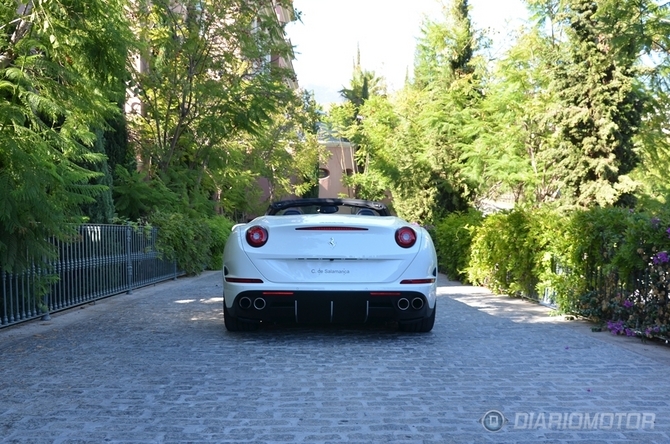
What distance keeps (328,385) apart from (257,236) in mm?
2211

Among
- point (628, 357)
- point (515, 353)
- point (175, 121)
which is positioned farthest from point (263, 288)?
point (175, 121)

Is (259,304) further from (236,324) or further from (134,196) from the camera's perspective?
(134,196)

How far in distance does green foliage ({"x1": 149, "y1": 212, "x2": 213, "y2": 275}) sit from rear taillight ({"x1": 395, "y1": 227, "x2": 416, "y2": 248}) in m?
10.1

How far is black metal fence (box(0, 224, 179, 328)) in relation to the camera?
27.1 feet

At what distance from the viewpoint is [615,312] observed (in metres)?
7.94

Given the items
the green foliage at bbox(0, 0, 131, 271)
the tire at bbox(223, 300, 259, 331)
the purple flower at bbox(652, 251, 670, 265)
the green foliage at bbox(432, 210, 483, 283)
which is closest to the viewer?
the green foliage at bbox(0, 0, 131, 271)

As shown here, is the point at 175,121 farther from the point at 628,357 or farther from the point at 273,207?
the point at 628,357

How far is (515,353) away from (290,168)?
33373 millimetres

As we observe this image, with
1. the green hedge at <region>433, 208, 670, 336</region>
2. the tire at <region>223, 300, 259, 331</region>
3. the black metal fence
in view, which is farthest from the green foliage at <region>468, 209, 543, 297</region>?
the black metal fence

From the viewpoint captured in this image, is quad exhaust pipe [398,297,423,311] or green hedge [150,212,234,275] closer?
quad exhaust pipe [398,297,423,311]

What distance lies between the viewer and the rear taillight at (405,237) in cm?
701

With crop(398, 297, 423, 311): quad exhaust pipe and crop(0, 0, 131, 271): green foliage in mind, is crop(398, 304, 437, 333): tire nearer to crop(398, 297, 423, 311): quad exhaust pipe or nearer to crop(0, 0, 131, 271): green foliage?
crop(398, 297, 423, 311): quad exhaust pipe

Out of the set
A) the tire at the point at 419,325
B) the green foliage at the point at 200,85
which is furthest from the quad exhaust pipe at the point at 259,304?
the green foliage at the point at 200,85

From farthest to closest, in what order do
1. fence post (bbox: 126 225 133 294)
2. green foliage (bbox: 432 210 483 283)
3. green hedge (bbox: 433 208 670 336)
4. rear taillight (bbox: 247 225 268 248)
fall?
green foliage (bbox: 432 210 483 283) < fence post (bbox: 126 225 133 294) < green hedge (bbox: 433 208 670 336) < rear taillight (bbox: 247 225 268 248)
